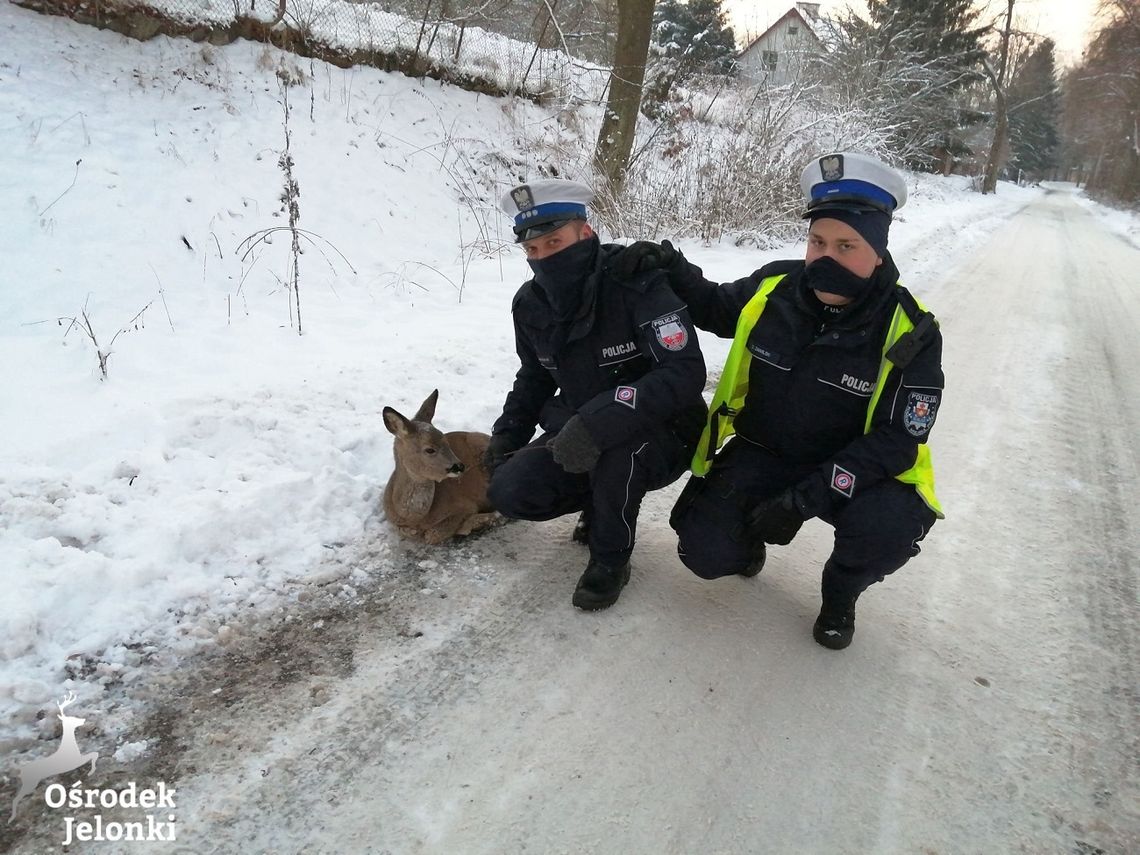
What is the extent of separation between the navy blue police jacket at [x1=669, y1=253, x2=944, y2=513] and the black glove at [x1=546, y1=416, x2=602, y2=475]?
0.65m

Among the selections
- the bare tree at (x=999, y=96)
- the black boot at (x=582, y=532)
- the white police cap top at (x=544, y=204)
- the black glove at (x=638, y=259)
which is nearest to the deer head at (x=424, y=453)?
the black boot at (x=582, y=532)

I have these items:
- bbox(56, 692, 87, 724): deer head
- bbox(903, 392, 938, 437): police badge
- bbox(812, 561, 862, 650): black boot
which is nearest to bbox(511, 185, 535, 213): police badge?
bbox(903, 392, 938, 437): police badge

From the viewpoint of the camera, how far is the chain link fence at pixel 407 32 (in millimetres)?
7543

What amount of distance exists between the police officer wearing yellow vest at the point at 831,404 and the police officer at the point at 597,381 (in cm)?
16

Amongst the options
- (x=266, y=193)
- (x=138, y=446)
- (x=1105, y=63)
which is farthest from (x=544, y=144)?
(x=1105, y=63)

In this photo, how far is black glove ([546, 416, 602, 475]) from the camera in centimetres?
267

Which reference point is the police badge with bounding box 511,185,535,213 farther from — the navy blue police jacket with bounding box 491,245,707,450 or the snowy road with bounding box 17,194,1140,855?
the snowy road with bounding box 17,194,1140,855

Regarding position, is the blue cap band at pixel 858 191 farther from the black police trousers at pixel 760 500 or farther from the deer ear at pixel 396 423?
the deer ear at pixel 396 423

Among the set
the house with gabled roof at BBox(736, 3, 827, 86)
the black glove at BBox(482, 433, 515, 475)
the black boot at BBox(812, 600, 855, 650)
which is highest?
the house with gabled roof at BBox(736, 3, 827, 86)

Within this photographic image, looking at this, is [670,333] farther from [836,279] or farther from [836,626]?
[836,626]

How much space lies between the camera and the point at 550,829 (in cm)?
187

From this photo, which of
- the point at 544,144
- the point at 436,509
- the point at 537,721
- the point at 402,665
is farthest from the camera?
the point at 544,144

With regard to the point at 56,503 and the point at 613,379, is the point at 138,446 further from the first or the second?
the point at 613,379

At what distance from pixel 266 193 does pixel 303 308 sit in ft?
7.09
